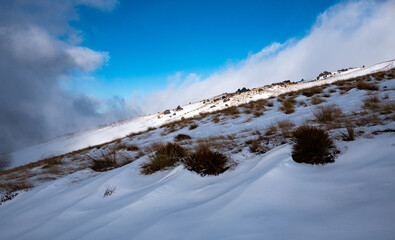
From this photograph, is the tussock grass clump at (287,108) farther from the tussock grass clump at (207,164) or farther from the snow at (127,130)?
the snow at (127,130)

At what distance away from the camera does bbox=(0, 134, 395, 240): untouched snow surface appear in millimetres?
1000

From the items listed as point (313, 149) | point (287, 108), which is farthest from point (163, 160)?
point (287, 108)

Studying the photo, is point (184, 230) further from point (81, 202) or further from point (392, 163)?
point (392, 163)

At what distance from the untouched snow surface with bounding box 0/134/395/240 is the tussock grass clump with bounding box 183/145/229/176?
0.11 m

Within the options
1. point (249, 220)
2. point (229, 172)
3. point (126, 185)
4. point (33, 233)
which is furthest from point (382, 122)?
point (33, 233)

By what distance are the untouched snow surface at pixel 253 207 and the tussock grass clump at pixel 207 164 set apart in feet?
0.36

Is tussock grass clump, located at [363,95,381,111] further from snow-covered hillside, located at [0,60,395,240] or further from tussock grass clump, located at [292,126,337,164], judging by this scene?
tussock grass clump, located at [292,126,337,164]

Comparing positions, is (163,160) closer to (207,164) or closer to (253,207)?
(207,164)

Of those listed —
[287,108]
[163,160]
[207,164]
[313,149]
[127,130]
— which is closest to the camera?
[313,149]

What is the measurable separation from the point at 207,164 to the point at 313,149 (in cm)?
137

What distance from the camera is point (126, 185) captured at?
2.39m

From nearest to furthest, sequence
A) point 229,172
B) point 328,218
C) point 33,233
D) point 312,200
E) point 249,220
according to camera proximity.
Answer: point 328,218 < point 249,220 < point 312,200 < point 33,233 < point 229,172

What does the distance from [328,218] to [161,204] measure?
1388 millimetres

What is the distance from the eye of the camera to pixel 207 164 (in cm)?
230
